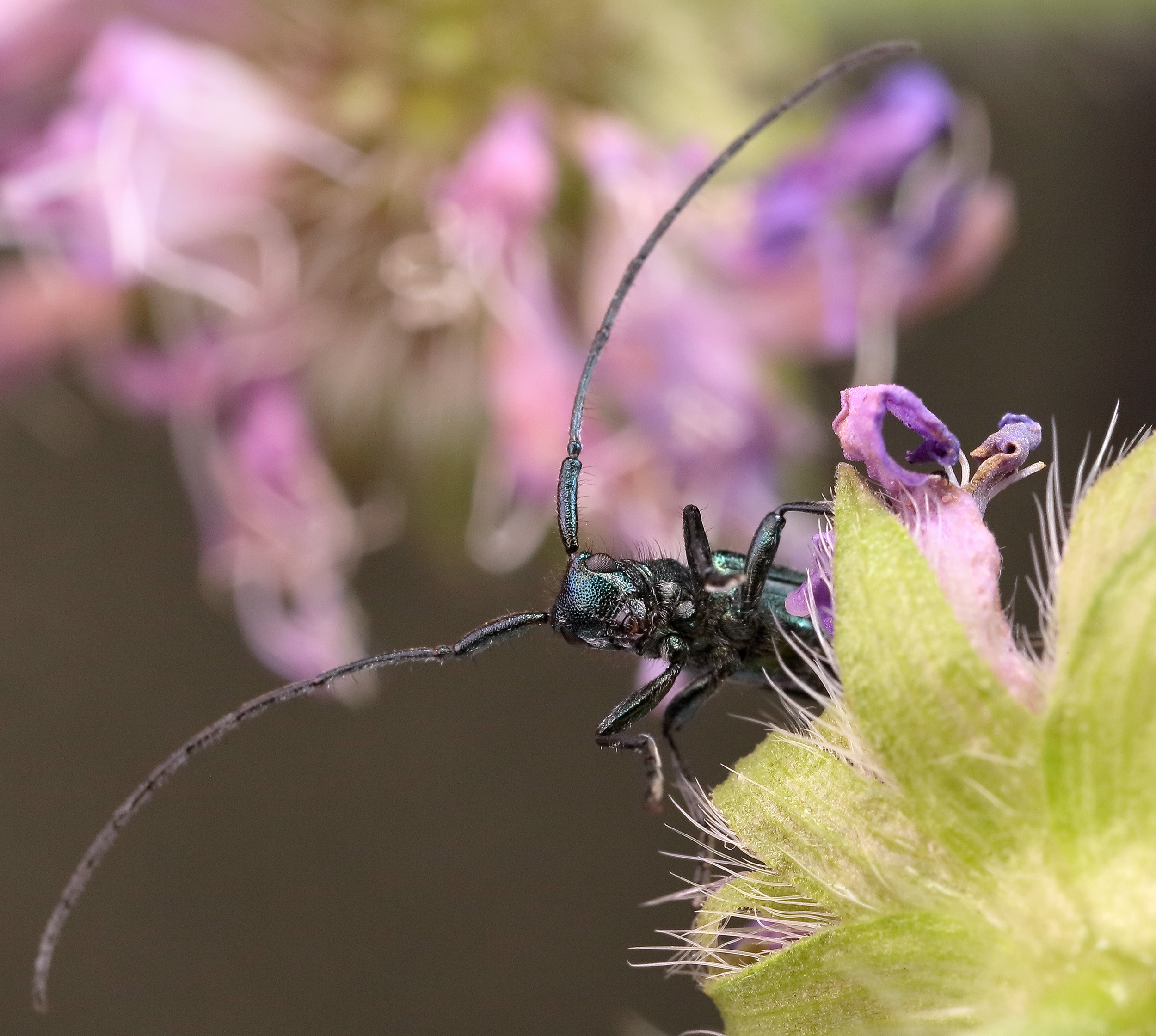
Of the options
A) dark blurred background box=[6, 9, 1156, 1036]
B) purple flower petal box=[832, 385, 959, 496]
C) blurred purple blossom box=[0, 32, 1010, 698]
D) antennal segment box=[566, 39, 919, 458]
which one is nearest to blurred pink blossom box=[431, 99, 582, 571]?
blurred purple blossom box=[0, 32, 1010, 698]

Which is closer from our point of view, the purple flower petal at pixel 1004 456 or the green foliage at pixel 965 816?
the green foliage at pixel 965 816

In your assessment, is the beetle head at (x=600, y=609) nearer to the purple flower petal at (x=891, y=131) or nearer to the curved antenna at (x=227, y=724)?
the curved antenna at (x=227, y=724)

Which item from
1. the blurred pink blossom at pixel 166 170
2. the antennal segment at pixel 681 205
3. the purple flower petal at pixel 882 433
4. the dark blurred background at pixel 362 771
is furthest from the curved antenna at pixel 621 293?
the dark blurred background at pixel 362 771

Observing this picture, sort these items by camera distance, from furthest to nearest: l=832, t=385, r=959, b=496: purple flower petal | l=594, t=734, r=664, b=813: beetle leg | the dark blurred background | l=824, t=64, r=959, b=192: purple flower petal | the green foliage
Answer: the dark blurred background → l=824, t=64, r=959, b=192: purple flower petal → l=594, t=734, r=664, b=813: beetle leg → l=832, t=385, r=959, b=496: purple flower petal → the green foliage

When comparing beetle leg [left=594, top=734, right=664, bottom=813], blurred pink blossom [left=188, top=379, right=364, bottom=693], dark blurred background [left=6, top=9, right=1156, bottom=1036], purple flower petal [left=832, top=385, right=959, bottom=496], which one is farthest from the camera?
dark blurred background [left=6, top=9, right=1156, bottom=1036]

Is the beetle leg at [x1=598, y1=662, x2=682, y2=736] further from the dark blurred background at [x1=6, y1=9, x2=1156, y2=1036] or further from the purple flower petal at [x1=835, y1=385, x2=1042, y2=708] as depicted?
the dark blurred background at [x1=6, y1=9, x2=1156, y2=1036]

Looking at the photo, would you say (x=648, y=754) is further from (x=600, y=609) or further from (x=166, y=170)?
(x=166, y=170)

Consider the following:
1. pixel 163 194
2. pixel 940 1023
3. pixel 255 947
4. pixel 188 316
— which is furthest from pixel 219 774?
pixel 940 1023
